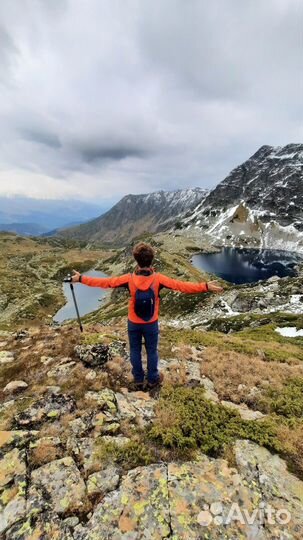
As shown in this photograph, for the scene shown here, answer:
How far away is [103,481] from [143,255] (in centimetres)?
567

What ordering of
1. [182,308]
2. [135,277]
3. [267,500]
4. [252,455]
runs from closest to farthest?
[267,500], [252,455], [135,277], [182,308]

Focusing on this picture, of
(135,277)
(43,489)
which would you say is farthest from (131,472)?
(135,277)

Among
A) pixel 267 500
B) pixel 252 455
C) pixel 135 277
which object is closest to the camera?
pixel 267 500

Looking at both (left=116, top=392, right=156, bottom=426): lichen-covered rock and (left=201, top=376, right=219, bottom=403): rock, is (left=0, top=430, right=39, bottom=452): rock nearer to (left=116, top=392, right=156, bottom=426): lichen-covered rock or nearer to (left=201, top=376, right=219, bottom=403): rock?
(left=116, top=392, right=156, bottom=426): lichen-covered rock

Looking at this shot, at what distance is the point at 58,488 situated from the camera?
6305 millimetres

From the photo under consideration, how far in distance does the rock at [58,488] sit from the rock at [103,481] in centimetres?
17

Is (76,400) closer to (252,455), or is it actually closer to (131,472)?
(131,472)

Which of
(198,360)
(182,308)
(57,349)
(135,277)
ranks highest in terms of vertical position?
(135,277)

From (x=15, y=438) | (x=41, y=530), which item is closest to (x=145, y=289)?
(x=15, y=438)

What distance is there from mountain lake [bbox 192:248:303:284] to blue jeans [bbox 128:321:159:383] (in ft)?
402

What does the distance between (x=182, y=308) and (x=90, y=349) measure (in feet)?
143

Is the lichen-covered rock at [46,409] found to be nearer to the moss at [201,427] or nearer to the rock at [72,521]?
the moss at [201,427]

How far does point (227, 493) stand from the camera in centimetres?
625

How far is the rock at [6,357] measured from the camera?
13197 mm
